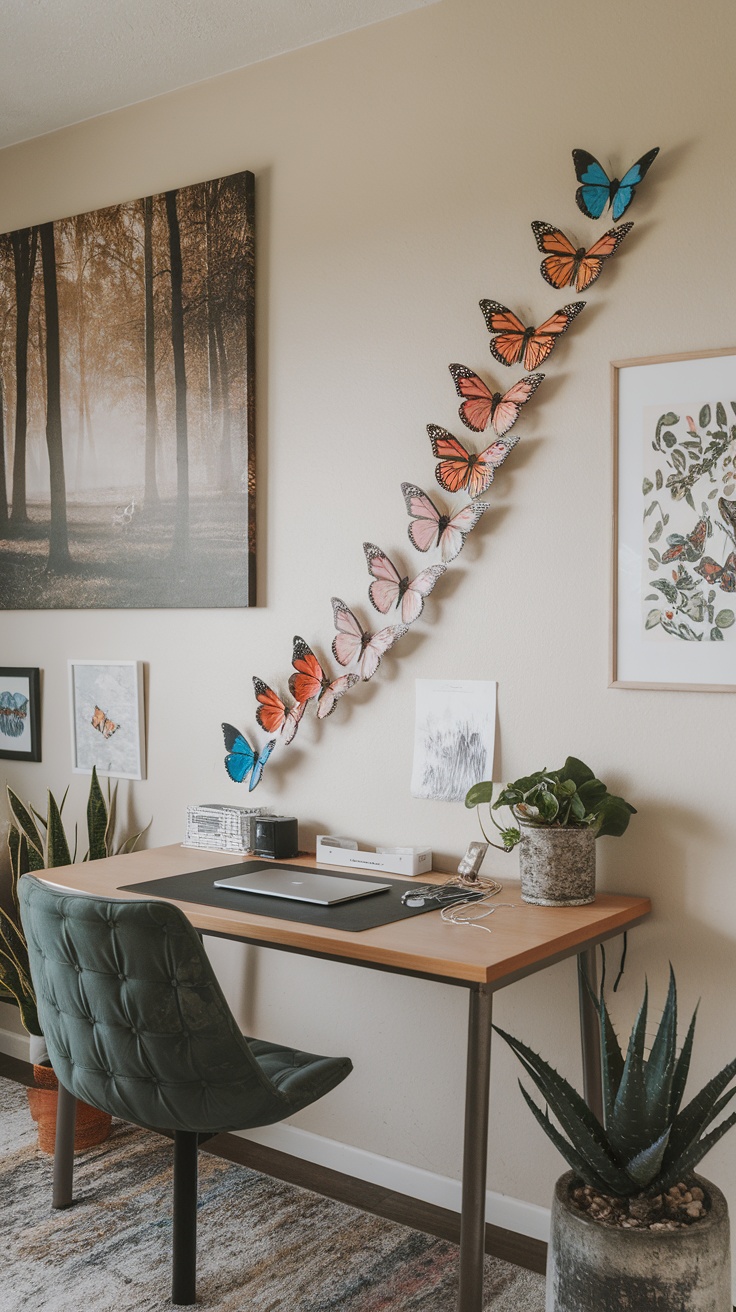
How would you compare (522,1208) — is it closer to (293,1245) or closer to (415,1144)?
(415,1144)

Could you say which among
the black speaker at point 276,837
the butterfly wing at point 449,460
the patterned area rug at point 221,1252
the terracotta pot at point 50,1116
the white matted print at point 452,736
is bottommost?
the patterned area rug at point 221,1252

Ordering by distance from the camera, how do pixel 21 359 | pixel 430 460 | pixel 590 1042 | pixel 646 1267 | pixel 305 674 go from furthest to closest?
1. pixel 21 359
2. pixel 305 674
3. pixel 430 460
4. pixel 590 1042
5. pixel 646 1267

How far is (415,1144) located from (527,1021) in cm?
44

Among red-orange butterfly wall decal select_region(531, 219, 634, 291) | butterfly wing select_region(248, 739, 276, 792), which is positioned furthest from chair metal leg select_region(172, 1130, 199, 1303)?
red-orange butterfly wall decal select_region(531, 219, 634, 291)

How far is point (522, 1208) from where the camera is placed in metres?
2.32

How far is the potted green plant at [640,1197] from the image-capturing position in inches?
60.6

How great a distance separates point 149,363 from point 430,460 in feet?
3.02

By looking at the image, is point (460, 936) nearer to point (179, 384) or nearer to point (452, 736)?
point (452, 736)

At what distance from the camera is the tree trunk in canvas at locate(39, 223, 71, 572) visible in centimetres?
313

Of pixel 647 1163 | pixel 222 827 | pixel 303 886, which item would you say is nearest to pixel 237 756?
pixel 222 827

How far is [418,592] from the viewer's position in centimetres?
243

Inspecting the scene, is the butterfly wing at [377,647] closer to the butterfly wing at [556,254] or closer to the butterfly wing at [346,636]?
the butterfly wing at [346,636]

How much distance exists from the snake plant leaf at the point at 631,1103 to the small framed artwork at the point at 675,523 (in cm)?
75

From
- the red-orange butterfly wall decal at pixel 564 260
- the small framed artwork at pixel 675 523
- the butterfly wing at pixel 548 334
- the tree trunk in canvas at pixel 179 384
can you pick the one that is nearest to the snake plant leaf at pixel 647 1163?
the small framed artwork at pixel 675 523
